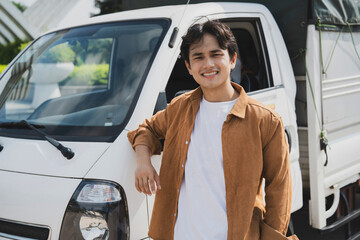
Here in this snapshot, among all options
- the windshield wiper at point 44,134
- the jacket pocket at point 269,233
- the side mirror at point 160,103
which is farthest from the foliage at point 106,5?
the jacket pocket at point 269,233

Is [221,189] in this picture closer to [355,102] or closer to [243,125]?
[243,125]

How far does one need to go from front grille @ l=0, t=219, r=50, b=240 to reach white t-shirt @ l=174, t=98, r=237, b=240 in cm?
67

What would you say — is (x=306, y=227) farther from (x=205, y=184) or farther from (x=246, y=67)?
(x=205, y=184)

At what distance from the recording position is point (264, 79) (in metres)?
3.40

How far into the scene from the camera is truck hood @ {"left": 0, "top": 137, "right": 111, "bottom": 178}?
2.15 m

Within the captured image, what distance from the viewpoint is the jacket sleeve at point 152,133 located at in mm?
2105

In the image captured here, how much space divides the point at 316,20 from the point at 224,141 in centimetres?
192

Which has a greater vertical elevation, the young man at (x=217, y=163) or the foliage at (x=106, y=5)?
the foliage at (x=106, y=5)

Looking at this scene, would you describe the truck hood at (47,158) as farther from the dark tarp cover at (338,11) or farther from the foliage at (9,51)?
the foliage at (9,51)

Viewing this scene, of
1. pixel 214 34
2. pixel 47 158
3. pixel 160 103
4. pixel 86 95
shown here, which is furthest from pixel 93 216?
pixel 86 95

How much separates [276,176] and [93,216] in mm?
880

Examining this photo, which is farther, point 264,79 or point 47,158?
point 264,79

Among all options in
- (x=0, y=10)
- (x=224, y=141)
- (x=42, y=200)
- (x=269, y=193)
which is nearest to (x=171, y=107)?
(x=224, y=141)

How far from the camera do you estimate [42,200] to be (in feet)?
6.86
